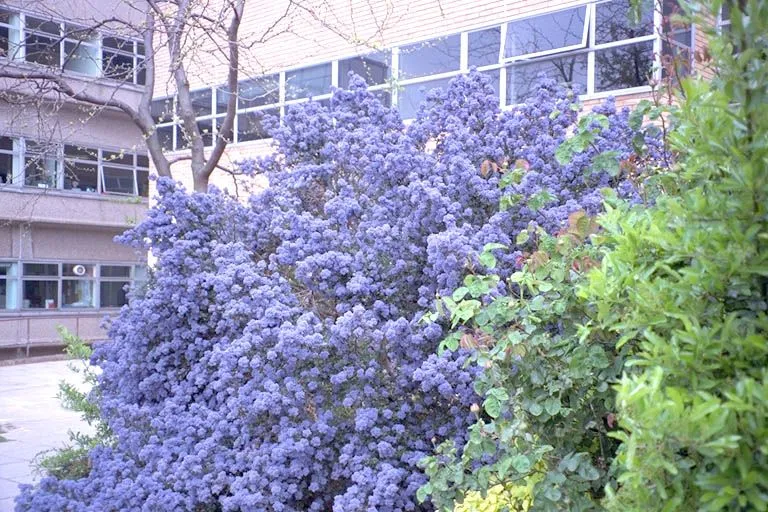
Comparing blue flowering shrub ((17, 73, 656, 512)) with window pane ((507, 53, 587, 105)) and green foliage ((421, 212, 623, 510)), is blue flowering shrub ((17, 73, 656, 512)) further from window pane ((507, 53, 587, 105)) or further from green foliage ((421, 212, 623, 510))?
window pane ((507, 53, 587, 105))

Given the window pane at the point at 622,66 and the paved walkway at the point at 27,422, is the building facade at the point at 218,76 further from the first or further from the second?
the paved walkway at the point at 27,422

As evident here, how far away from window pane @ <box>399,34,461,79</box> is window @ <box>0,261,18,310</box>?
12.2 metres

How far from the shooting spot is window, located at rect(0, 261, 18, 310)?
20.1 m

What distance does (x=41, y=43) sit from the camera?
8.05 m

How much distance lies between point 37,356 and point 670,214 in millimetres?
20565

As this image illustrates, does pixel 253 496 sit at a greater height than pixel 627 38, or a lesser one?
lesser

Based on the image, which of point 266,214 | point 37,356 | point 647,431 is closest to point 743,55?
point 647,431

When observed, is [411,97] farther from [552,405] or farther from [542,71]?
[552,405]

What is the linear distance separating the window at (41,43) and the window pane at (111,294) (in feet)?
20.5

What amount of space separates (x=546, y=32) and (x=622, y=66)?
131 cm

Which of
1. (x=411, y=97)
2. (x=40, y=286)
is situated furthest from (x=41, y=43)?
(x=40, y=286)

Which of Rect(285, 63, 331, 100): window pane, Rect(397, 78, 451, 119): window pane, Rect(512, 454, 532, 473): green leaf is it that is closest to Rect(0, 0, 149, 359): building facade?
Rect(285, 63, 331, 100): window pane

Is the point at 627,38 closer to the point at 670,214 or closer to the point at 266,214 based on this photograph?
the point at 266,214

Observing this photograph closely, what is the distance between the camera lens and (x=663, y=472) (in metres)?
1.73
